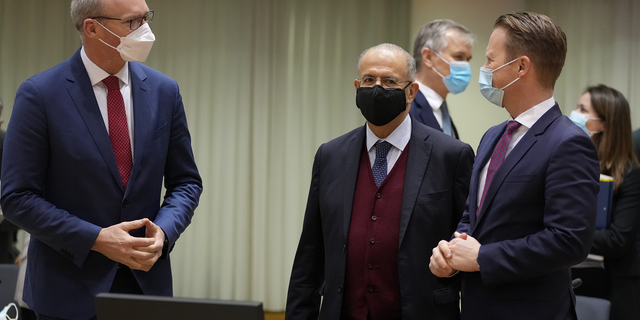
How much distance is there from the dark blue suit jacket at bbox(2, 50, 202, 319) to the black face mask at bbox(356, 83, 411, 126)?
784 mm

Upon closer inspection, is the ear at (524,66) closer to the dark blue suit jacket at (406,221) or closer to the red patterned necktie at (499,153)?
the red patterned necktie at (499,153)

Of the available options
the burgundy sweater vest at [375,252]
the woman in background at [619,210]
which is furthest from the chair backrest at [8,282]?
the woman in background at [619,210]

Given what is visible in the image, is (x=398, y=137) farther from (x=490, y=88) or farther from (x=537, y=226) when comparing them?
(x=537, y=226)

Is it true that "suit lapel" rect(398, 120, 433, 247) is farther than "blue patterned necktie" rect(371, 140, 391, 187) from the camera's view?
No

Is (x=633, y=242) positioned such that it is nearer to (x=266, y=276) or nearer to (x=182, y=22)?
(x=266, y=276)

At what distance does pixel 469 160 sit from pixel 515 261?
55cm

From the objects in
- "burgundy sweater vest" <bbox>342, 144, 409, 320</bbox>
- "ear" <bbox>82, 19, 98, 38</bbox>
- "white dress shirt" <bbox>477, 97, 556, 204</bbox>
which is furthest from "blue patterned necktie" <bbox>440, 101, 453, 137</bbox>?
"ear" <bbox>82, 19, 98, 38</bbox>

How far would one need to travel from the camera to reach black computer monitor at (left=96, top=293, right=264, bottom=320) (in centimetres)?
112

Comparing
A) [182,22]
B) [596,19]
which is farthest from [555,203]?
[182,22]

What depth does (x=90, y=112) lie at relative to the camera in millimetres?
2047

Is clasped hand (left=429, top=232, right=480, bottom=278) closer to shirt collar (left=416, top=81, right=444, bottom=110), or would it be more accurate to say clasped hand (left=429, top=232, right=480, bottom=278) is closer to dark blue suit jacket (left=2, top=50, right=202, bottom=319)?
dark blue suit jacket (left=2, top=50, right=202, bottom=319)

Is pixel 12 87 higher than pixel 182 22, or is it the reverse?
pixel 182 22

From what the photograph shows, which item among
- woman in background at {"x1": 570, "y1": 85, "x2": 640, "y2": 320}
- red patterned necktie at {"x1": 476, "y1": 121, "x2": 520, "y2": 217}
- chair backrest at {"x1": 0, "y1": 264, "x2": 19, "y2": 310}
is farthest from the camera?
woman in background at {"x1": 570, "y1": 85, "x2": 640, "y2": 320}

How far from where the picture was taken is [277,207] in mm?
5664
